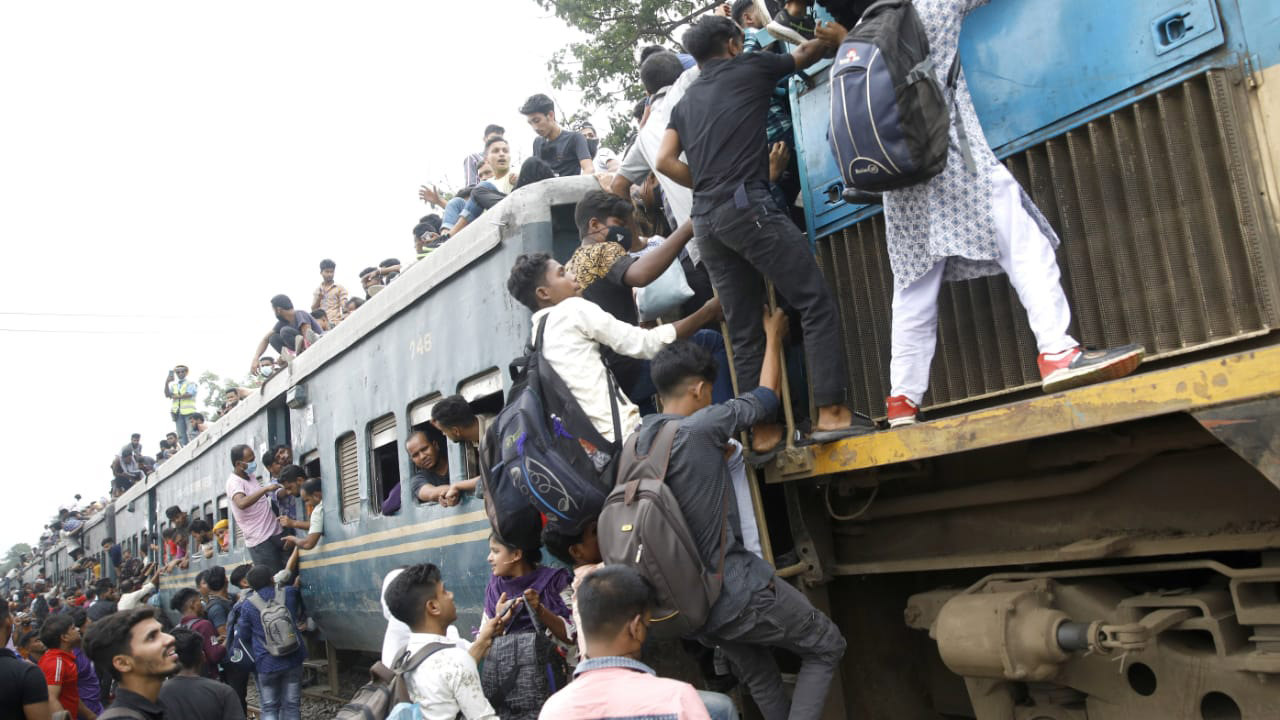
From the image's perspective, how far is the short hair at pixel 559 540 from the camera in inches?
153

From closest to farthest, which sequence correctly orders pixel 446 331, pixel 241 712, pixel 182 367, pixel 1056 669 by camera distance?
pixel 1056 669 → pixel 241 712 → pixel 446 331 → pixel 182 367

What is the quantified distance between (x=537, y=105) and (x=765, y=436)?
368 cm

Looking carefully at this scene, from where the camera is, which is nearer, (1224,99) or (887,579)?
(1224,99)

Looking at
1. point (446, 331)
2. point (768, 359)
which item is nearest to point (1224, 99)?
point (768, 359)

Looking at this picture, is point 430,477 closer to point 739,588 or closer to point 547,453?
point 547,453

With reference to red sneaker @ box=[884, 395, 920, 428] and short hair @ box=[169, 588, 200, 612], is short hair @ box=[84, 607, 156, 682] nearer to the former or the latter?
red sneaker @ box=[884, 395, 920, 428]

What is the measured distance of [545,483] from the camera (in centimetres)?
374

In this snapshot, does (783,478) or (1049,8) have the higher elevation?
(1049,8)

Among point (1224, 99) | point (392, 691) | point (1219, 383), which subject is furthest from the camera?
point (392, 691)

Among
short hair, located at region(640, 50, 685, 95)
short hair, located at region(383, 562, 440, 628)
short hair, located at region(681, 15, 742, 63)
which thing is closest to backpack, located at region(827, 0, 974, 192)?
short hair, located at region(681, 15, 742, 63)

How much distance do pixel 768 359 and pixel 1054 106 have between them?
53.0 inches

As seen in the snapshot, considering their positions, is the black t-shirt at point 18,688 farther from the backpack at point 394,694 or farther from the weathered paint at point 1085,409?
the weathered paint at point 1085,409

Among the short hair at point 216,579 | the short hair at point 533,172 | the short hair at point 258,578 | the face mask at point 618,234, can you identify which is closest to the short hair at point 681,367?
the face mask at point 618,234

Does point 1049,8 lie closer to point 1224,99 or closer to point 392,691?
point 1224,99
